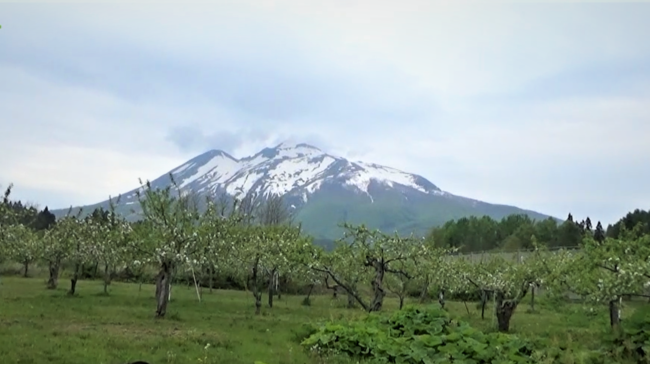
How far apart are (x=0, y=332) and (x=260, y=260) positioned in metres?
16.8

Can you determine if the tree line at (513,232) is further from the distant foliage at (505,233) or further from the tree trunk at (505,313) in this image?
the tree trunk at (505,313)

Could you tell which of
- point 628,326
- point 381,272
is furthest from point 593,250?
point 381,272

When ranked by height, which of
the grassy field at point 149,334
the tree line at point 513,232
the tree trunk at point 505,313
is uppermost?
the tree line at point 513,232

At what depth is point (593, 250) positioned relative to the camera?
19969 millimetres

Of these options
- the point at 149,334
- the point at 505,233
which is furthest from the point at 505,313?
the point at 505,233

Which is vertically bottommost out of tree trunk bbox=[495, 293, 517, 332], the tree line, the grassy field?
the grassy field

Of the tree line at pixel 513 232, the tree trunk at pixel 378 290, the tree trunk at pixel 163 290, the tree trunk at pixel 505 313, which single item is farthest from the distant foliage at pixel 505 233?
the tree trunk at pixel 163 290

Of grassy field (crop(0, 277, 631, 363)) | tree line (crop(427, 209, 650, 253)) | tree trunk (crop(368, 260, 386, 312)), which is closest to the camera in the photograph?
grassy field (crop(0, 277, 631, 363))

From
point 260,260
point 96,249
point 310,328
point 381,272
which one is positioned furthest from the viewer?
point 96,249

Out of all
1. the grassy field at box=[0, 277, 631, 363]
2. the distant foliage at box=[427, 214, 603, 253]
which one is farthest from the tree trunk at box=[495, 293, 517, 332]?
the distant foliage at box=[427, 214, 603, 253]

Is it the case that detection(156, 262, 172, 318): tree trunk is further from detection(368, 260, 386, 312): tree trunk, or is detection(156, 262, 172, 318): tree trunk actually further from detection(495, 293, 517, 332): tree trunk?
detection(495, 293, 517, 332): tree trunk

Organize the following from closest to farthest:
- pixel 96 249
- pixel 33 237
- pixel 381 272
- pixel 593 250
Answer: pixel 593 250 → pixel 381 272 → pixel 96 249 → pixel 33 237

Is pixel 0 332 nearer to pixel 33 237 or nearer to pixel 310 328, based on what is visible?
pixel 310 328

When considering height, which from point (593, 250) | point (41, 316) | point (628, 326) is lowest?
point (41, 316)
